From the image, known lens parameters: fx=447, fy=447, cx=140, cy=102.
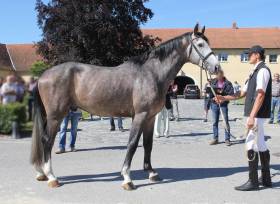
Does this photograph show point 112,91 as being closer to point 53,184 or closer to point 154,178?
point 154,178

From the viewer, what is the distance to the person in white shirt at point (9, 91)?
359 cm

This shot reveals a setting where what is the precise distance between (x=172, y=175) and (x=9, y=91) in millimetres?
4625

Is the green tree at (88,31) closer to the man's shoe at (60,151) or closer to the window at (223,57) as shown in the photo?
the man's shoe at (60,151)

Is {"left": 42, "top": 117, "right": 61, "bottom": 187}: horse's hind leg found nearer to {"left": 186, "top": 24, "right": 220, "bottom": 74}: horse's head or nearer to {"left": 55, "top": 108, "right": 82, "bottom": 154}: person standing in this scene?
{"left": 186, "top": 24, "right": 220, "bottom": 74}: horse's head

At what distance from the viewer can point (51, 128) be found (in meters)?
7.14

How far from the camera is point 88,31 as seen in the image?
40438mm

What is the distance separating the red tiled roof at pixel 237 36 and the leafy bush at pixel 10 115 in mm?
68243

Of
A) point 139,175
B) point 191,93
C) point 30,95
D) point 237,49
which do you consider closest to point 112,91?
point 139,175

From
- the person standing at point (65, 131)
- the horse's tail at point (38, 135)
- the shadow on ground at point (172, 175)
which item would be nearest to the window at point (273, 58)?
the person standing at point (65, 131)

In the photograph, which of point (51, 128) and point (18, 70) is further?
point (51, 128)

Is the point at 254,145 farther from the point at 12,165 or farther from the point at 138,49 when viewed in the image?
the point at 138,49

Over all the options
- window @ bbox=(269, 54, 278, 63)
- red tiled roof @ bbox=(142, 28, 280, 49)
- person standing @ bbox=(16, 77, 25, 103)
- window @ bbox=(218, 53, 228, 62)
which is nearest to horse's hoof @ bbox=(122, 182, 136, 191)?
person standing @ bbox=(16, 77, 25, 103)

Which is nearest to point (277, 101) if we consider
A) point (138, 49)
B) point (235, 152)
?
point (235, 152)

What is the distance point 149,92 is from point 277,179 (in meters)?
2.61
